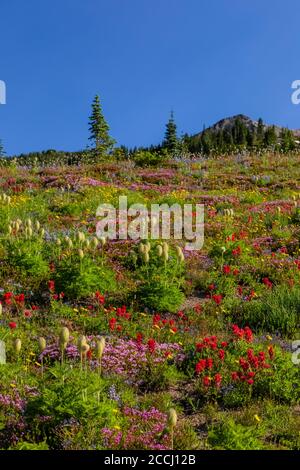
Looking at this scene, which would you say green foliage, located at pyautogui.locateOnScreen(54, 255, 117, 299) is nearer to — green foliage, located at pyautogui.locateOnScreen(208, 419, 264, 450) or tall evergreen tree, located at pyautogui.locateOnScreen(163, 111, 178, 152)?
green foliage, located at pyautogui.locateOnScreen(208, 419, 264, 450)

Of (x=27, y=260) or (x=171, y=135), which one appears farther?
(x=171, y=135)

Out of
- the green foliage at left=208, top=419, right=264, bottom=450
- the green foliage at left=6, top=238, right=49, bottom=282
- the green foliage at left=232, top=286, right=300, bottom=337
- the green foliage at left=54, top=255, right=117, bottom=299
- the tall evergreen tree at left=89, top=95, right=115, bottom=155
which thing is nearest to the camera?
the green foliage at left=208, top=419, right=264, bottom=450

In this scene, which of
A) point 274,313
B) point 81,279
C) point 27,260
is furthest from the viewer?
point 27,260

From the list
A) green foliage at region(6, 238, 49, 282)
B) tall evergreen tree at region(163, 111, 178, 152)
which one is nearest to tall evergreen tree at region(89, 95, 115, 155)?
tall evergreen tree at region(163, 111, 178, 152)

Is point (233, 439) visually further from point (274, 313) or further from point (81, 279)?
point (81, 279)

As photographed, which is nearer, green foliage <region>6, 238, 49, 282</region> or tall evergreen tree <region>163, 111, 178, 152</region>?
green foliage <region>6, 238, 49, 282</region>

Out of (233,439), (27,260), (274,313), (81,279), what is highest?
(27,260)

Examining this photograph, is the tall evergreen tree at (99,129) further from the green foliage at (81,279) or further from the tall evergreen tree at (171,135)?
the green foliage at (81,279)

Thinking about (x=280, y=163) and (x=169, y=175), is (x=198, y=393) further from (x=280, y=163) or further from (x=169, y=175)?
(x=280, y=163)

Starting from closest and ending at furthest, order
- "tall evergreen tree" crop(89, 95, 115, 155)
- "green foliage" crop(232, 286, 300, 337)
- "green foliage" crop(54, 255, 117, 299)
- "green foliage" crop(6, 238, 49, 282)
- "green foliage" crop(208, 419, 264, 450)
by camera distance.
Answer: "green foliage" crop(208, 419, 264, 450), "green foliage" crop(232, 286, 300, 337), "green foliage" crop(54, 255, 117, 299), "green foliage" crop(6, 238, 49, 282), "tall evergreen tree" crop(89, 95, 115, 155)

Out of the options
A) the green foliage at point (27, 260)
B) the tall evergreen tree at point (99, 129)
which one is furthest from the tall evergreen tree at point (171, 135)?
the green foliage at point (27, 260)

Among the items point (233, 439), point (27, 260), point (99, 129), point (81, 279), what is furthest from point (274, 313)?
point (99, 129)

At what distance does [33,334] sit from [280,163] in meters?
22.0

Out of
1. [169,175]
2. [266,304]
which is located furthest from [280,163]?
[266,304]
